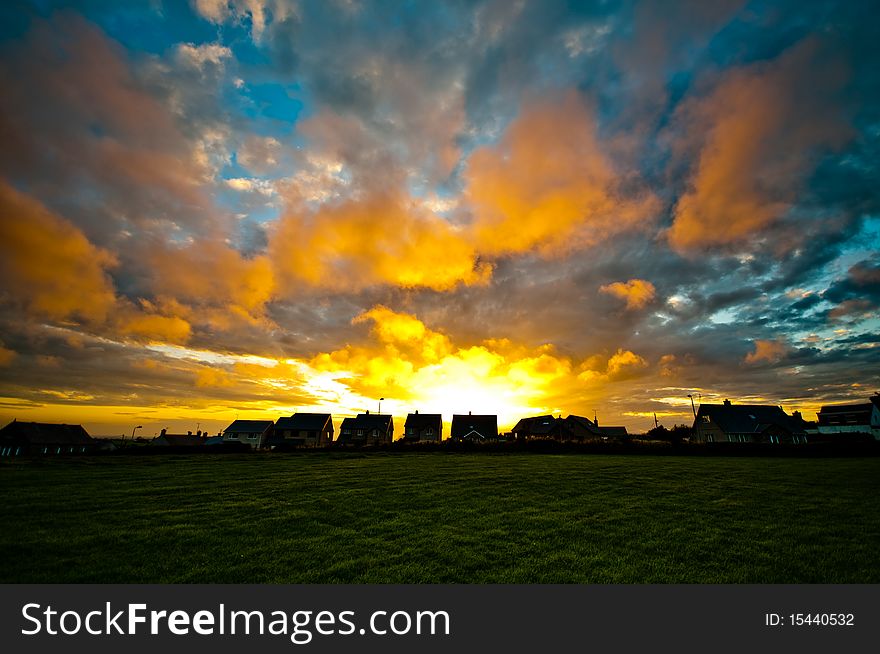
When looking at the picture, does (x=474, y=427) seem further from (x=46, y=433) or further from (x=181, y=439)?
(x=46, y=433)

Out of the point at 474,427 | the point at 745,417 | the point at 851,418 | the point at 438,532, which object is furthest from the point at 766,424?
the point at 438,532

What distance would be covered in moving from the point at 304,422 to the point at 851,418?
127043 millimetres

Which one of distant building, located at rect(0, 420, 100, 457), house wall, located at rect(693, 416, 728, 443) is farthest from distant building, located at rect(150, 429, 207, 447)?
house wall, located at rect(693, 416, 728, 443)

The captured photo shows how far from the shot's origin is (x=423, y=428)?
8719cm

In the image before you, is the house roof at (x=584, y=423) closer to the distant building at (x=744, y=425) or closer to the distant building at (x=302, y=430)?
the distant building at (x=744, y=425)

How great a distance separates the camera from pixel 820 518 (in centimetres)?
1132

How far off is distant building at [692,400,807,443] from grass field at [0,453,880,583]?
66705mm

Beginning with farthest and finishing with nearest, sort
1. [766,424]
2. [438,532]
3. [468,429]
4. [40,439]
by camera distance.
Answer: [468,429] < [40,439] < [766,424] < [438,532]

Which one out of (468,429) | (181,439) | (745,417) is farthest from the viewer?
(181,439)

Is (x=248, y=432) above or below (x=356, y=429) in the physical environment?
below

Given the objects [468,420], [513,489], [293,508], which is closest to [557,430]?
[468,420]

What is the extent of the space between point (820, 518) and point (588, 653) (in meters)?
10.9

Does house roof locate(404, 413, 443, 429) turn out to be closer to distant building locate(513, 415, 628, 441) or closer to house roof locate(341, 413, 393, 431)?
house roof locate(341, 413, 393, 431)

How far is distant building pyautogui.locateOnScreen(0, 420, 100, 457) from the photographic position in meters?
73.6
